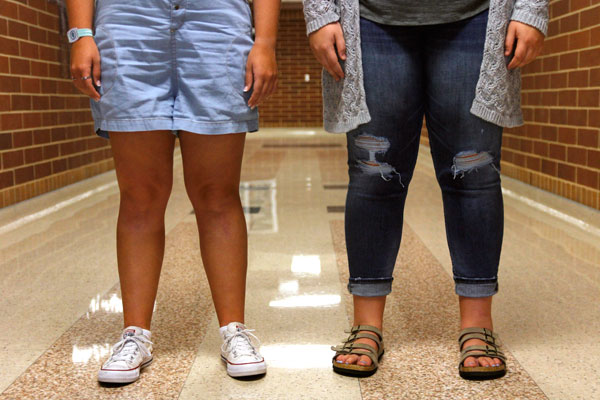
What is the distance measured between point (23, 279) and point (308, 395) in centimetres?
129

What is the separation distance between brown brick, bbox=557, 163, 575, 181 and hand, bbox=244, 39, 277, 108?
2853mm

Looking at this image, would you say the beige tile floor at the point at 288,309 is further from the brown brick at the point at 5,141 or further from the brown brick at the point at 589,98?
the brown brick at the point at 589,98

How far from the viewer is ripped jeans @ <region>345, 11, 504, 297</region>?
1.30 m

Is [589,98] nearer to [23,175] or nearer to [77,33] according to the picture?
[77,33]

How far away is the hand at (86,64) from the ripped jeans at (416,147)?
51cm

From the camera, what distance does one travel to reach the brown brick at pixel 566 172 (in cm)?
372

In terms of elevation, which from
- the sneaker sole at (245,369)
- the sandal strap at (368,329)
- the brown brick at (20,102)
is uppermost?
the brown brick at (20,102)

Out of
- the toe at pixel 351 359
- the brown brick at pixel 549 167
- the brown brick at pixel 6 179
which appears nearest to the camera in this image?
the toe at pixel 351 359

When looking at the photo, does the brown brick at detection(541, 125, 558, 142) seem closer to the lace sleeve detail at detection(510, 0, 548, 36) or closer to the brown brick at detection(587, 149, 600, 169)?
the brown brick at detection(587, 149, 600, 169)

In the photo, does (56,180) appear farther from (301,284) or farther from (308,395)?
(308,395)

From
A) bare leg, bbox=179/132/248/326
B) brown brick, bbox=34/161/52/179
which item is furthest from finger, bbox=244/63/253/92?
brown brick, bbox=34/161/52/179

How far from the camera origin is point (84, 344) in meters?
1.56

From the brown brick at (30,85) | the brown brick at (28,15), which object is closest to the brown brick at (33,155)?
the brown brick at (30,85)

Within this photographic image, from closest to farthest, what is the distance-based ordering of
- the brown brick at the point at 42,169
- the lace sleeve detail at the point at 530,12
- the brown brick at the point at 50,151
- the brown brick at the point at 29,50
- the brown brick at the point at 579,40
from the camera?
the lace sleeve detail at the point at 530,12 → the brown brick at the point at 579,40 → the brown brick at the point at 29,50 → the brown brick at the point at 42,169 → the brown brick at the point at 50,151
